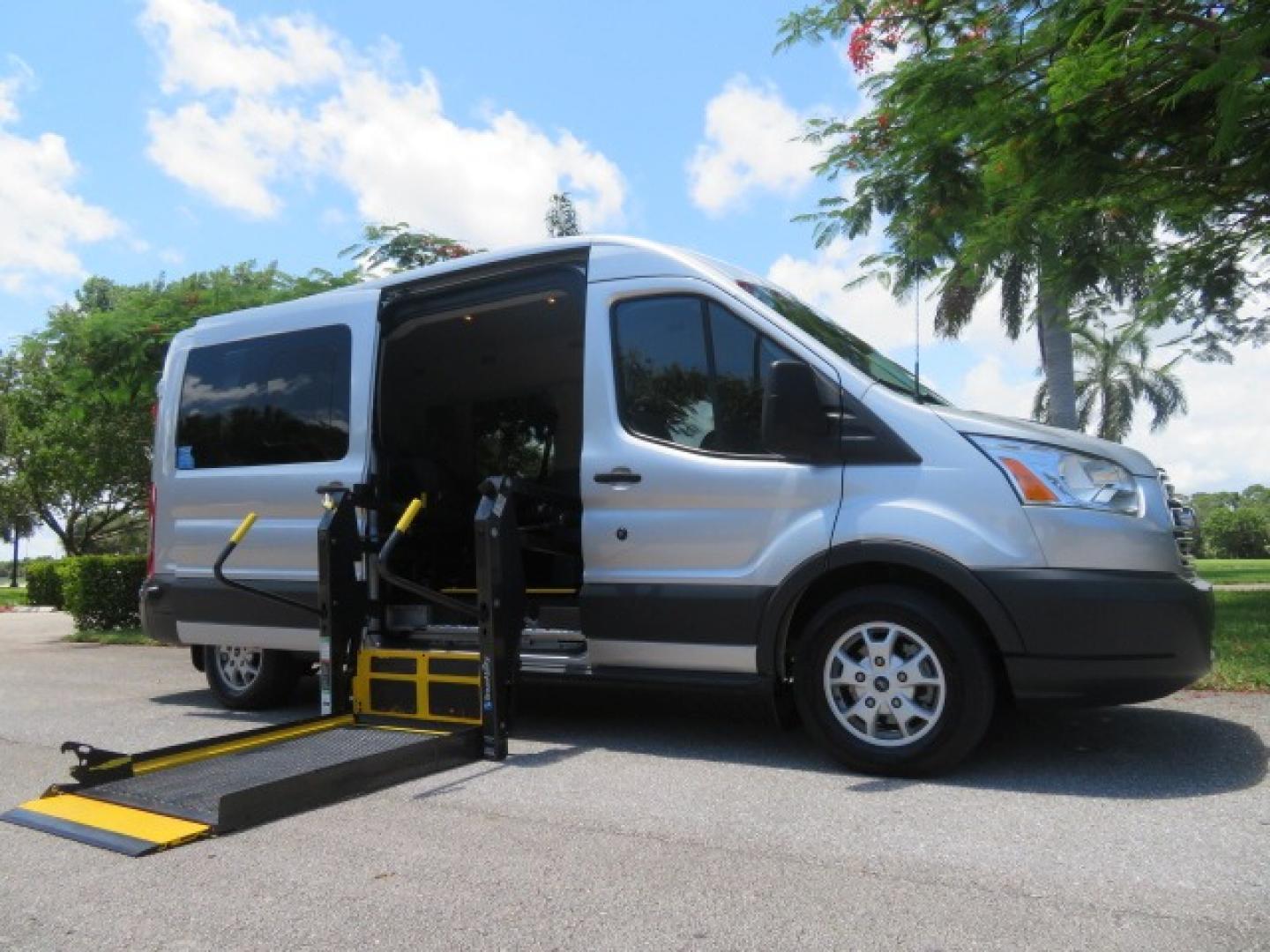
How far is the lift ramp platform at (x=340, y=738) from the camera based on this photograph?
4.09 m

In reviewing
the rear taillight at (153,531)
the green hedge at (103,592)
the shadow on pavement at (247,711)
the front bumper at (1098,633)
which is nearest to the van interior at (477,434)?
the shadow on pavement at (247,711)

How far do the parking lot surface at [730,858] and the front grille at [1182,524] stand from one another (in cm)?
88

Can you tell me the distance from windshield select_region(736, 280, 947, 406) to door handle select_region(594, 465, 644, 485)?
1.08 metres

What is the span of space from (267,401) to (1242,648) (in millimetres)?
7155

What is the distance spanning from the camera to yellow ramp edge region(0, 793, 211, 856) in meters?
3.80

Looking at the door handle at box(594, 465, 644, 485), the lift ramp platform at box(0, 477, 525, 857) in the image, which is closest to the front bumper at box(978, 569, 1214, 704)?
the door handle at box(594, 465, 644, 485)

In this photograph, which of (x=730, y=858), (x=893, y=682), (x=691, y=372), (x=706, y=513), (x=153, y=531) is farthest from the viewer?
(x=153, y=531)

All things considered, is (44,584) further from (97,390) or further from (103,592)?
(97,390)

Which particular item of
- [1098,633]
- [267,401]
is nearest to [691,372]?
[1098,633]

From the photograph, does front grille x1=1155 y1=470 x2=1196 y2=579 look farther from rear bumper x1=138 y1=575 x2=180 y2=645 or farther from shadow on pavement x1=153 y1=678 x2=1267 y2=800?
rear bumper x1=138 y1=575 x2=180 y2=645

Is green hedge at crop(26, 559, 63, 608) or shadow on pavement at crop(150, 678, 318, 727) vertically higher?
green hedge at crop(26, 559, 63, 608)

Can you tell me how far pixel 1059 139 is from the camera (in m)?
7.43

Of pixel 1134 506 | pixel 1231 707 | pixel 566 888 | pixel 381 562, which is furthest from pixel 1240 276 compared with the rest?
pixel 566 888

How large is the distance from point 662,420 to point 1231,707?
350cm
